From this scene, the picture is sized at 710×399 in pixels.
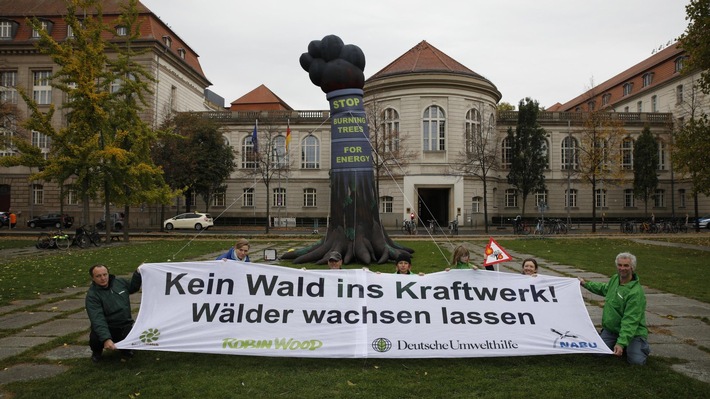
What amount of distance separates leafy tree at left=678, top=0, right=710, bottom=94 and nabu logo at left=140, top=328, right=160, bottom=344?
75.5 ft

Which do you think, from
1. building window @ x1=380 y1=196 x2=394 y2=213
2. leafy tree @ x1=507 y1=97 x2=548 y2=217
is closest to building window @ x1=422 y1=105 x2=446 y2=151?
building window @ x1=380 y1=196 x2=394 y2=213

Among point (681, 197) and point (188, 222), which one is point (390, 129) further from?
point (681, 197)

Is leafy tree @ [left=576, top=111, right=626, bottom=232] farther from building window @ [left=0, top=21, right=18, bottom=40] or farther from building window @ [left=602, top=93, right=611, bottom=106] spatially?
building window @ [left=0, top=21, right=18, bottom=40]

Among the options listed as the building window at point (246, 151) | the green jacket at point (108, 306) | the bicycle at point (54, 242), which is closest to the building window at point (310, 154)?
the building window at point (246, 151)

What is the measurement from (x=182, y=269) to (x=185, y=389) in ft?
6.49

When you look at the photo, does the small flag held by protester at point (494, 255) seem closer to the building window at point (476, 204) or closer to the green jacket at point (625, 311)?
the green jacket at point (625, 311)

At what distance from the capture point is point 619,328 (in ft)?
19.5

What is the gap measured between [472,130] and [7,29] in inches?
1812

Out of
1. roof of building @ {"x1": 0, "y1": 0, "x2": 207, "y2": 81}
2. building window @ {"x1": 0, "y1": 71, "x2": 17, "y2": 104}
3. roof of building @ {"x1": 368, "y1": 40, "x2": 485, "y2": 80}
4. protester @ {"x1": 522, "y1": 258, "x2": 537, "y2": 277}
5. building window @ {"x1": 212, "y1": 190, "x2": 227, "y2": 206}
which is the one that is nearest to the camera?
protester @ {"x1": 522, "y1": 258, "x2": 537, "y2": 277}

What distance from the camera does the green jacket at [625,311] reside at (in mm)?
5656

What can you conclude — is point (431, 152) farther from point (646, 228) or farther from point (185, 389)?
point (185, 389)

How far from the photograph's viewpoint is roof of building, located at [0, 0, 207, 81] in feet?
152

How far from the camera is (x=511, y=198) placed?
48594 millimetres

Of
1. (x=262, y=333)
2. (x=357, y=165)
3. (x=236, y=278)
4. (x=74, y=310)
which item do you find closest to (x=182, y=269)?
(x=236, y=278)
